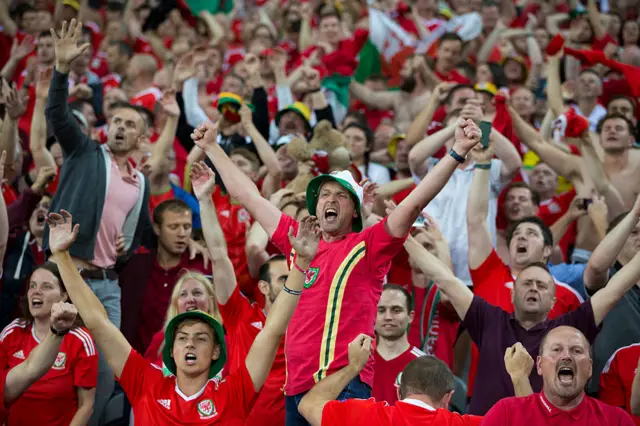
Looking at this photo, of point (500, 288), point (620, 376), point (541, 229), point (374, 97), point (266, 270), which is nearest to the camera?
point (620, 376)

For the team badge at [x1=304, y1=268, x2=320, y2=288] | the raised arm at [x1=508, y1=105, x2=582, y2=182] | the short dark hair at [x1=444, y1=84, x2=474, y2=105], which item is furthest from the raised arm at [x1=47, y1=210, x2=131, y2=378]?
the short dark hair at [x1=444, y1=84, x2=474, y2=105]

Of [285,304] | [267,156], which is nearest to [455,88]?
[267,156]

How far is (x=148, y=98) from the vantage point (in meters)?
11.5

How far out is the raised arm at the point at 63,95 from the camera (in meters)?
7.11

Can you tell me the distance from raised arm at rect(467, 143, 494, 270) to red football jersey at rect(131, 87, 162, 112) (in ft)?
16.8

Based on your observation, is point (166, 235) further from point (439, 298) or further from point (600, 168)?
point (600, 168)

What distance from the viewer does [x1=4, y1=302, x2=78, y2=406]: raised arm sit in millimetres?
5652

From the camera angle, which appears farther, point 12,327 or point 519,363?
point 12,327

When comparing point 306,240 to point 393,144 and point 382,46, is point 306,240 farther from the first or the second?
point 382,46

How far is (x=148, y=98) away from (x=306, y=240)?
6.96 m

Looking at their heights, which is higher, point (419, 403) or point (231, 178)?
point (231, 178)

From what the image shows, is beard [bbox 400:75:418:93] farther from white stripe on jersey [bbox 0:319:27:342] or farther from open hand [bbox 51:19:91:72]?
white stripe on jersey [bbox 0:319:27:342]

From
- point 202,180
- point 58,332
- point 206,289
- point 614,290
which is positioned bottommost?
point 58,332

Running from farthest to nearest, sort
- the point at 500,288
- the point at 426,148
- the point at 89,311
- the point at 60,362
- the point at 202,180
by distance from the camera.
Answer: the point at 426,148, the point at 500,288, the point at 60,362, the point at 202,180, the point at 89,311
